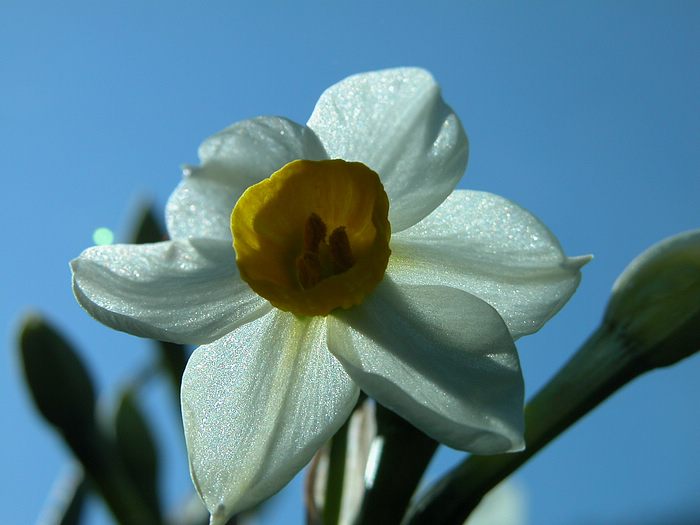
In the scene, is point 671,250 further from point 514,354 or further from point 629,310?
point 514,354

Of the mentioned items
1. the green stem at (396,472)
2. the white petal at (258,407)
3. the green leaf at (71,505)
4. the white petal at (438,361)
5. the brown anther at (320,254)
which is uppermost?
the brown anther at (320,254)

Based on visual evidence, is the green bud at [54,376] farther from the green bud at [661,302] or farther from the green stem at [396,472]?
the green bud at [661,302]

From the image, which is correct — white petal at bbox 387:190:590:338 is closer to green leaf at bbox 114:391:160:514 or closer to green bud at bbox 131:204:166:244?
green bud at bbox 131:204:166:244

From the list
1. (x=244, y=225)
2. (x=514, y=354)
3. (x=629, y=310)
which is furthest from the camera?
(x=629, y=310)

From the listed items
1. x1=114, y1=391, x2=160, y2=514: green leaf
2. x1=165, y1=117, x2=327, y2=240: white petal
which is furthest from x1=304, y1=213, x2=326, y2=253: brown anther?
x1=114, y1=391, x2=160, y2=514: green leaf

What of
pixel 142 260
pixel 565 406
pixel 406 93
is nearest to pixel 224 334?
pixel 142 260

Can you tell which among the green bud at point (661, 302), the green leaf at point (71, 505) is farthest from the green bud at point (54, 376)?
the green bud at point (661, 302)

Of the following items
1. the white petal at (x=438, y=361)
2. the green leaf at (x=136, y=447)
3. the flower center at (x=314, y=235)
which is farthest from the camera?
the green leaf at (x=136, y=447)
